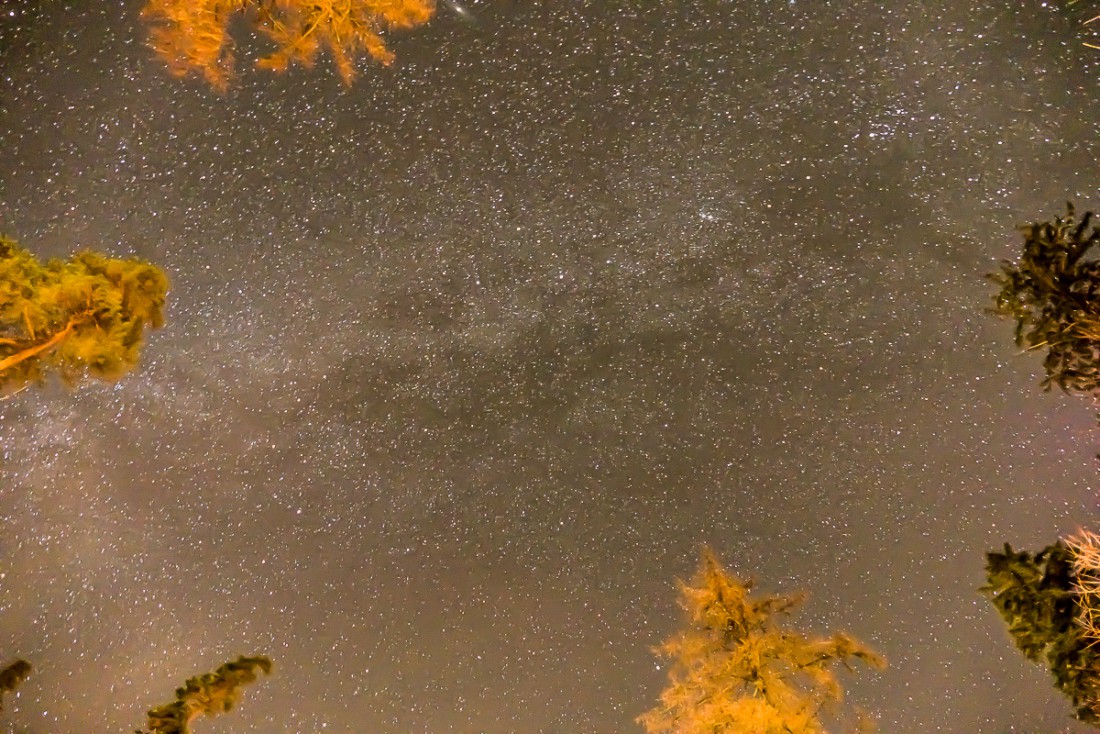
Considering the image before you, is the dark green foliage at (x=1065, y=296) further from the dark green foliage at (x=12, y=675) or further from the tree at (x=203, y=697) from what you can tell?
the dark green foliage at (x=12, y=675)

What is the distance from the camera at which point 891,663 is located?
339 inches

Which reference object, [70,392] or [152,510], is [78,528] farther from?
[70,392]

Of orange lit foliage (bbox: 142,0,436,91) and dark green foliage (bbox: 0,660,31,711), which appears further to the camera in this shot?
dark green foliage (bbox: 0,660,31,711)

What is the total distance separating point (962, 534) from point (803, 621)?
2.13 metres

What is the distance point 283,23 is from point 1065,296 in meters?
5.69

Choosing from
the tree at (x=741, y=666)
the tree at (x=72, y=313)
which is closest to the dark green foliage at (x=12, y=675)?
the tree at (x=72, y=313)

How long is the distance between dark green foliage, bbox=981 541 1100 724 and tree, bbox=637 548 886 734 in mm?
2084

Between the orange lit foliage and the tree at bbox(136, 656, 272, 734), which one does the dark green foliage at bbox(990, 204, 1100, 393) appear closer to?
the orange lit foliage

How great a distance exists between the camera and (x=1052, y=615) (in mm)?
4430

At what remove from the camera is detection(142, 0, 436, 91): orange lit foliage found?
197 inches

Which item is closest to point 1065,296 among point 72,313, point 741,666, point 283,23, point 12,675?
point 741,666

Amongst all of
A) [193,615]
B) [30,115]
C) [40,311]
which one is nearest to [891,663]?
[193,615]

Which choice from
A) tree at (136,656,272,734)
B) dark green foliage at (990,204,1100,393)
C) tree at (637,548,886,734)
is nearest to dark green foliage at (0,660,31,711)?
tree at (136,656,272,734)

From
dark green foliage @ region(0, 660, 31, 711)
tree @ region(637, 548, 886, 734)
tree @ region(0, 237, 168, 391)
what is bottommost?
tree @ region(637, 548, 886, 734)
